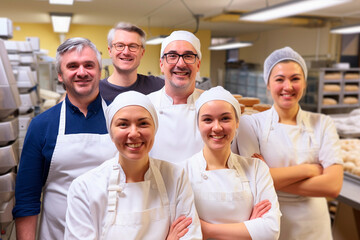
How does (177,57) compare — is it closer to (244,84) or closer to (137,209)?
(137,209)

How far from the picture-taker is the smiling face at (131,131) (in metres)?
0.90

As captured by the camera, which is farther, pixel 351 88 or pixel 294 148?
pixel 351 88

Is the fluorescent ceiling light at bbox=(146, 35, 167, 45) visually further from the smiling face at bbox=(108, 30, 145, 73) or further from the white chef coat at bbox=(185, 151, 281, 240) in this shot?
the white chef coat at bbox=(185, 151, 281, 240)

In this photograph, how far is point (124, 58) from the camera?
1.10 meters

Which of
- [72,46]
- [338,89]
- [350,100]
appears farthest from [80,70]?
[350,100]

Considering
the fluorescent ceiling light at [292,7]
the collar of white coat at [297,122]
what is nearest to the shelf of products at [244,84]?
the collar of white coat at [297,122]

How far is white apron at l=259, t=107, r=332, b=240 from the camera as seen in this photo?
1.30m

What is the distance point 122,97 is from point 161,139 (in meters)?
0.31

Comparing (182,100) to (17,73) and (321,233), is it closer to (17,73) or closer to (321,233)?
(321,233)

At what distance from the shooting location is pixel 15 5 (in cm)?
124

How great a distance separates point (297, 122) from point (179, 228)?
71cm

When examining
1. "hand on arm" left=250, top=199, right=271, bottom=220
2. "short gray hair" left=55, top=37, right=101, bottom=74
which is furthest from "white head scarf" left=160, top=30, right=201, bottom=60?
"hand on arm" left=250, top=199, right=271, bottom=220

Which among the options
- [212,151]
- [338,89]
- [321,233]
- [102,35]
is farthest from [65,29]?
[338,89]

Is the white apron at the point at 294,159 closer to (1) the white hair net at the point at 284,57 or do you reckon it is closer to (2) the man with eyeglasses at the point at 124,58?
(1) the white hair net at the point at 284,57
